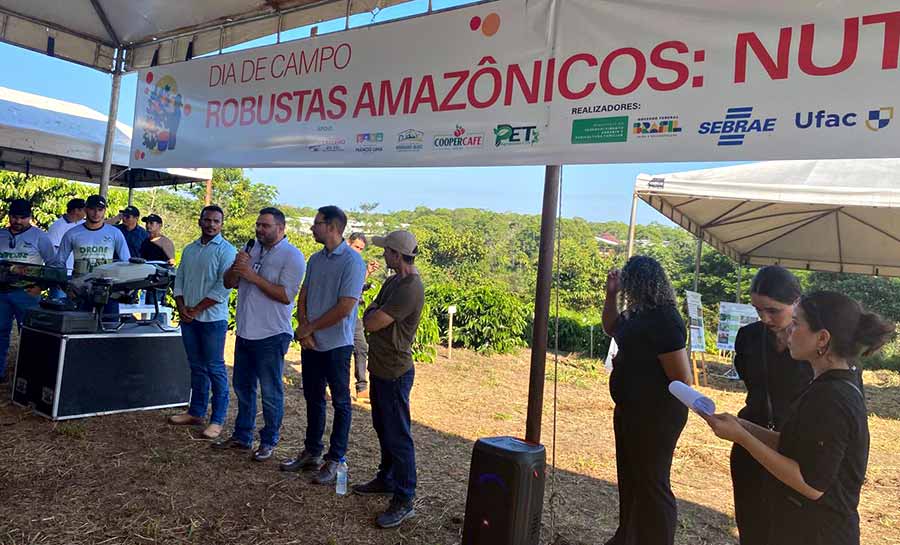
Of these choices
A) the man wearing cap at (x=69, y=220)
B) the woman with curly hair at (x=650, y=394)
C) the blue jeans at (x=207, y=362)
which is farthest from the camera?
the man wearing cap at (x=69, y=220)

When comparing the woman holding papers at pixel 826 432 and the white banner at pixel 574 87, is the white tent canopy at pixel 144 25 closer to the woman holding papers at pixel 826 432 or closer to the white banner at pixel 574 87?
the white banner at pixel 574 87

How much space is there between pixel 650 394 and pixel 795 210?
6891mm

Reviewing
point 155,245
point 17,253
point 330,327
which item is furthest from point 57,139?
point 330,327

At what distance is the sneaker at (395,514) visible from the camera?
3049mm

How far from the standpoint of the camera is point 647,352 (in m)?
2.54

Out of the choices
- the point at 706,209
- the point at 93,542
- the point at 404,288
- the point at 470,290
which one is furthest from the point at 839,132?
the point at 470,290

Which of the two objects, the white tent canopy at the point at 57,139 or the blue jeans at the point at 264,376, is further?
the white tent canopy at the point at 57,139

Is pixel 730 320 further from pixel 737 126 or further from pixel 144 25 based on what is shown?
pixel 144 25

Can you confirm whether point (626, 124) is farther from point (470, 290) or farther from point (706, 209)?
point (470, 290)

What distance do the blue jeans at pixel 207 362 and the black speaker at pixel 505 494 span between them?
7.39 ft

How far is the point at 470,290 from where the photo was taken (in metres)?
10.8

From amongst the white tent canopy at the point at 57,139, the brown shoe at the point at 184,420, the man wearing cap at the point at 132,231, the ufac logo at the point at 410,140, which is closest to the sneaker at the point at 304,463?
the brown shoe at the point at 184,420

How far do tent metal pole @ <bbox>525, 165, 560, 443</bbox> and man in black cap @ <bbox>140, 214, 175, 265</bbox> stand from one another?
4.74 m

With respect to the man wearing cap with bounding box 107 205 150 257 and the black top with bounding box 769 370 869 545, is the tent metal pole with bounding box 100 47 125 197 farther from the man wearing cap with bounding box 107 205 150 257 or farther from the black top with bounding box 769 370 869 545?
the black top with bounding box 769 370 869 545
